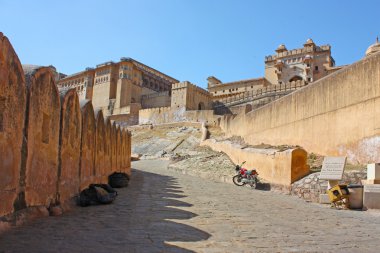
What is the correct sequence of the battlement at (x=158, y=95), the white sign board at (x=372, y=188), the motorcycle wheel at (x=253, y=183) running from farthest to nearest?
1. the battlement at (x=158, y=95)
2. the motorcycle wheel at (x=253, y=183)
3. the white sign board at (x=372, y=188)

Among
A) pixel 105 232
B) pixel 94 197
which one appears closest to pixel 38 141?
pixel 105 232

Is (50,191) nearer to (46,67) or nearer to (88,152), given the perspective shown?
(46,67)

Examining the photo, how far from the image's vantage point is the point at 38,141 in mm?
5707

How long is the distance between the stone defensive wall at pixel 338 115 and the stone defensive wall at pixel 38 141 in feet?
26.6

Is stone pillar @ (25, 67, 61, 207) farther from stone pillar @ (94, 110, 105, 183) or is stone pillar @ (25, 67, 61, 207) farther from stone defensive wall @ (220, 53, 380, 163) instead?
stone defensive wall @ (220, 53, 380, 163)

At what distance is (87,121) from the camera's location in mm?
8750


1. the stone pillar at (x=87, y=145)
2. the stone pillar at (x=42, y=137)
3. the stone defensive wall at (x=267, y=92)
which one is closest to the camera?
the stone pillar at (x=42, y=137)

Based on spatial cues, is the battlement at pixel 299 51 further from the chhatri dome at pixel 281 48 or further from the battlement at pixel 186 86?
the battlement at pixel 186 86

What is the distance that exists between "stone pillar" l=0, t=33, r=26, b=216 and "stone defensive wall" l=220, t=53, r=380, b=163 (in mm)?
9418

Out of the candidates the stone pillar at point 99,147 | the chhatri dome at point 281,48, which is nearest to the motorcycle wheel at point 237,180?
the stone pillar at point 99,147

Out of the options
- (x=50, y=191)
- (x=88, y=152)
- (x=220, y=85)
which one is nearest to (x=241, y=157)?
(x=88, y=152)

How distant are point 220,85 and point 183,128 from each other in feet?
77.1

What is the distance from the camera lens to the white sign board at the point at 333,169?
10.0 metres

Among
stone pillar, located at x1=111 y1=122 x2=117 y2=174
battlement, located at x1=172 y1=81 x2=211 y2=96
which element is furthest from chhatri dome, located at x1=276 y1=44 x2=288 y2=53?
stone pillar, located at x1=111 y1=122 x2=117 y2=174
